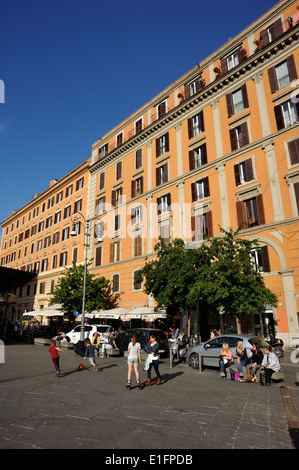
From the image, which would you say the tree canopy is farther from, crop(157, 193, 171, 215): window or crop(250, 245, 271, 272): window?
crop(157, 193, 171, 215): window

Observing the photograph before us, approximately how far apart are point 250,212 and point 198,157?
711cm

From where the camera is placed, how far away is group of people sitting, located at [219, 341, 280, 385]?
30.9 feet

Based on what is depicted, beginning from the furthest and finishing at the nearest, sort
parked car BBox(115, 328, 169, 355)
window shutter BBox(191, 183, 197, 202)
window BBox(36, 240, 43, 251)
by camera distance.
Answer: window BBox(36, 240, 43, 251)
window shutter BBox(191, 183, 197, 202)
parked car BBox(115, 328, 169, 355)

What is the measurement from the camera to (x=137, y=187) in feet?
95.2

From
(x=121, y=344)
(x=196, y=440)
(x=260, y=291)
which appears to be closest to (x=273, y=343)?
(x=260, y=291)

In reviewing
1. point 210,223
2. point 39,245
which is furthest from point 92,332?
point 39,245

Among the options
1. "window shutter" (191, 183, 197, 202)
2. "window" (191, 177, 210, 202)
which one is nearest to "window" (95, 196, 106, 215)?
"window shutter" (191, 183, 197, 202)

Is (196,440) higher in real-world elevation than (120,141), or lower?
lower

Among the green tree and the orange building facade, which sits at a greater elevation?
the orange building facade

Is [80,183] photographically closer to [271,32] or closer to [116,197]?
[116,197]

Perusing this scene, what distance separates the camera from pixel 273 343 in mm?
15062

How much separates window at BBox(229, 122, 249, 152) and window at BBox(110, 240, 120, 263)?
46.7 ft

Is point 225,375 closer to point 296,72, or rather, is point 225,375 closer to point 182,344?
point 182,344
